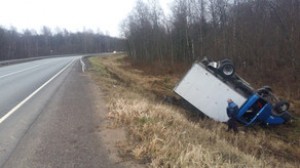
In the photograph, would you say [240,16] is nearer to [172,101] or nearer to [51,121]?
[172,101]

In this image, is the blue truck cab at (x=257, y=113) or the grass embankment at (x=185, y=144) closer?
the grass embankment at (x=185, y=144)

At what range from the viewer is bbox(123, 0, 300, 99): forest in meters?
26.5

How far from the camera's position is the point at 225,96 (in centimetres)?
1458

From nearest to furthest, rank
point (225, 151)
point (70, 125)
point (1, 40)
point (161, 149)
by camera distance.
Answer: point (161, 149) < point (225, 151) < point (70, 125) < point (1, 40)

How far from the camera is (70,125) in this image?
9.62 meters

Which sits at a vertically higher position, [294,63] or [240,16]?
[240,16]

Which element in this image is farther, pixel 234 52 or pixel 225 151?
pixel 234 52

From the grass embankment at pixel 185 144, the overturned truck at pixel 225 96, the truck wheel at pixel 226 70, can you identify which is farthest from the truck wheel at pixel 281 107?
the truck wheel at pixel 226 70

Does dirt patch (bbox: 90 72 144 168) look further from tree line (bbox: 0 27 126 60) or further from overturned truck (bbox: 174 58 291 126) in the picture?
tree line (bbox: 0 27 126 60)

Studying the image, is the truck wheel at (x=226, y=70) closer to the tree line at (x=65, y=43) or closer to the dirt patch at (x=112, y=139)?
the dirt patch at (x=112, y=139)

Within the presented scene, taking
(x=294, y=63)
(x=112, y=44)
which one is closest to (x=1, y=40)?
(x=112, y=44)

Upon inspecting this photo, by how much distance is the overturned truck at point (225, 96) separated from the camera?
14062 millimetres

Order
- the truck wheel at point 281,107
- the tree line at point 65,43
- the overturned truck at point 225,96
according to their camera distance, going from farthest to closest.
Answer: the tree line at point 65,43 < the truck wheel at point 281,107 < the overturned truck at point 225,96

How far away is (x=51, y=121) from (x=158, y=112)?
2.62m
